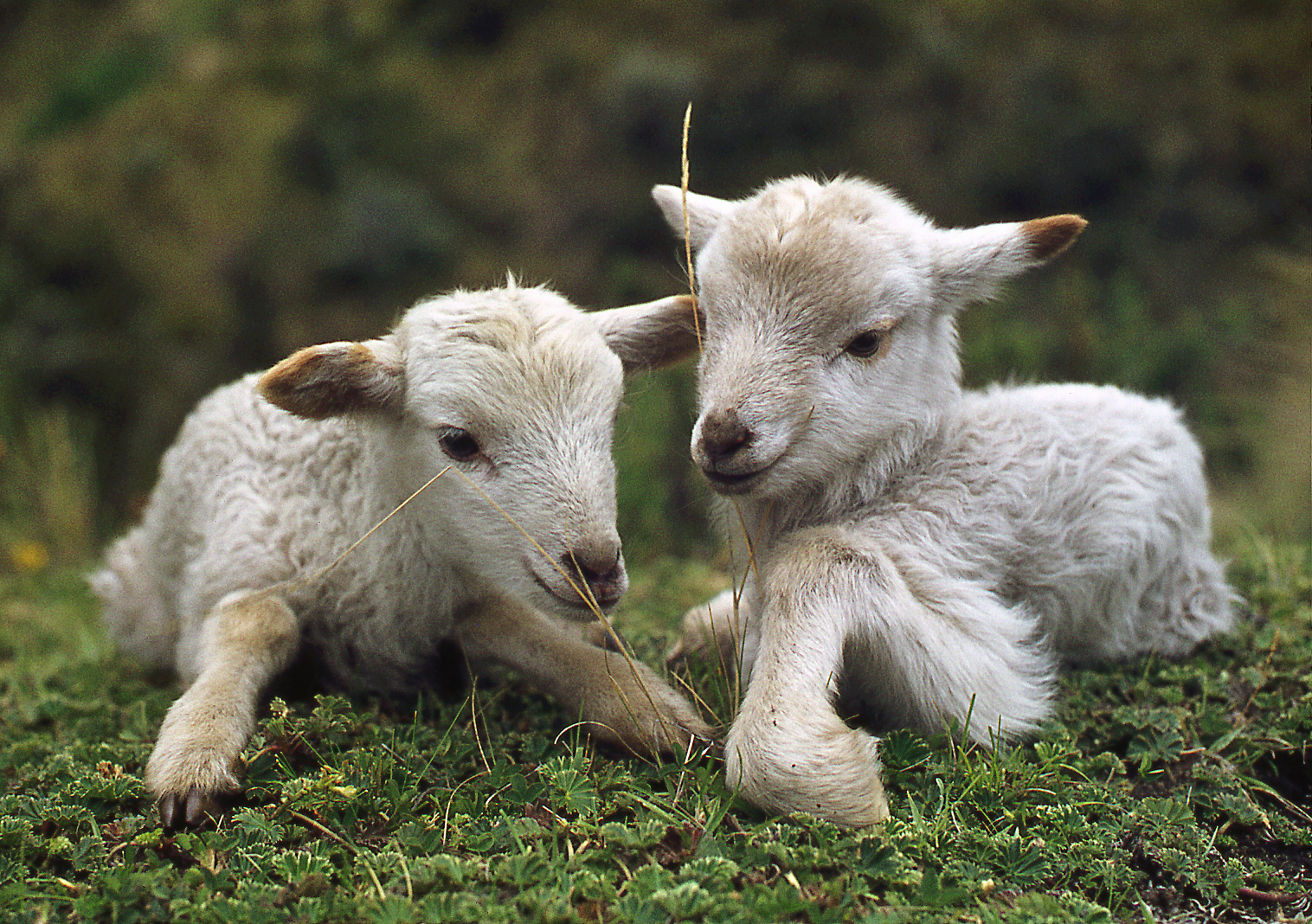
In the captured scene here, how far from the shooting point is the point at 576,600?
3090 mm

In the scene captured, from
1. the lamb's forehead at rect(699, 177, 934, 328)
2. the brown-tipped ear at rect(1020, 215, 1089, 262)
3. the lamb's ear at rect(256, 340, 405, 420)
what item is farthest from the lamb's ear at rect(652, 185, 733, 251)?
the lamb's ear at rect(256, 340, 405, 420)

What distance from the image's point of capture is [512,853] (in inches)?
105

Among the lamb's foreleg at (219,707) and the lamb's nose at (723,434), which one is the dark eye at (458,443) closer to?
the lamb's nose at (723,434)

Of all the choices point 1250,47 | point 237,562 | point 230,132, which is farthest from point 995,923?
point 1250,47

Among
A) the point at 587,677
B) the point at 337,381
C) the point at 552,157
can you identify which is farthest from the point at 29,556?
the point at 552,157

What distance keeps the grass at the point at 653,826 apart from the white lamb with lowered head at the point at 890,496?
0.17 metres

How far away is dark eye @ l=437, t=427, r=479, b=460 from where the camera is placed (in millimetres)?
3234

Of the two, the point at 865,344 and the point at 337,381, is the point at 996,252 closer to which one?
the point at 865,344

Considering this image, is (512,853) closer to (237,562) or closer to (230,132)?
(237,562)

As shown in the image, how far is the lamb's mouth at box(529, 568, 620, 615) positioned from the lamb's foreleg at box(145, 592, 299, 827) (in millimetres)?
969

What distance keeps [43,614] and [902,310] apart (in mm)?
5489

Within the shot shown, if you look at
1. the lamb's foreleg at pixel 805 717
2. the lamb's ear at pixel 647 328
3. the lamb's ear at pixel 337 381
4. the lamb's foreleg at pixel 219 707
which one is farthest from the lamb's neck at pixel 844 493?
the lamb's foreleg at pixel 219 707

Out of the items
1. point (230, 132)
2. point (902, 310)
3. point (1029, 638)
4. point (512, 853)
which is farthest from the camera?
point (230, 132)

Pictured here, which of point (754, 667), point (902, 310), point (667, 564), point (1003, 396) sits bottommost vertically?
point (667, 564)
